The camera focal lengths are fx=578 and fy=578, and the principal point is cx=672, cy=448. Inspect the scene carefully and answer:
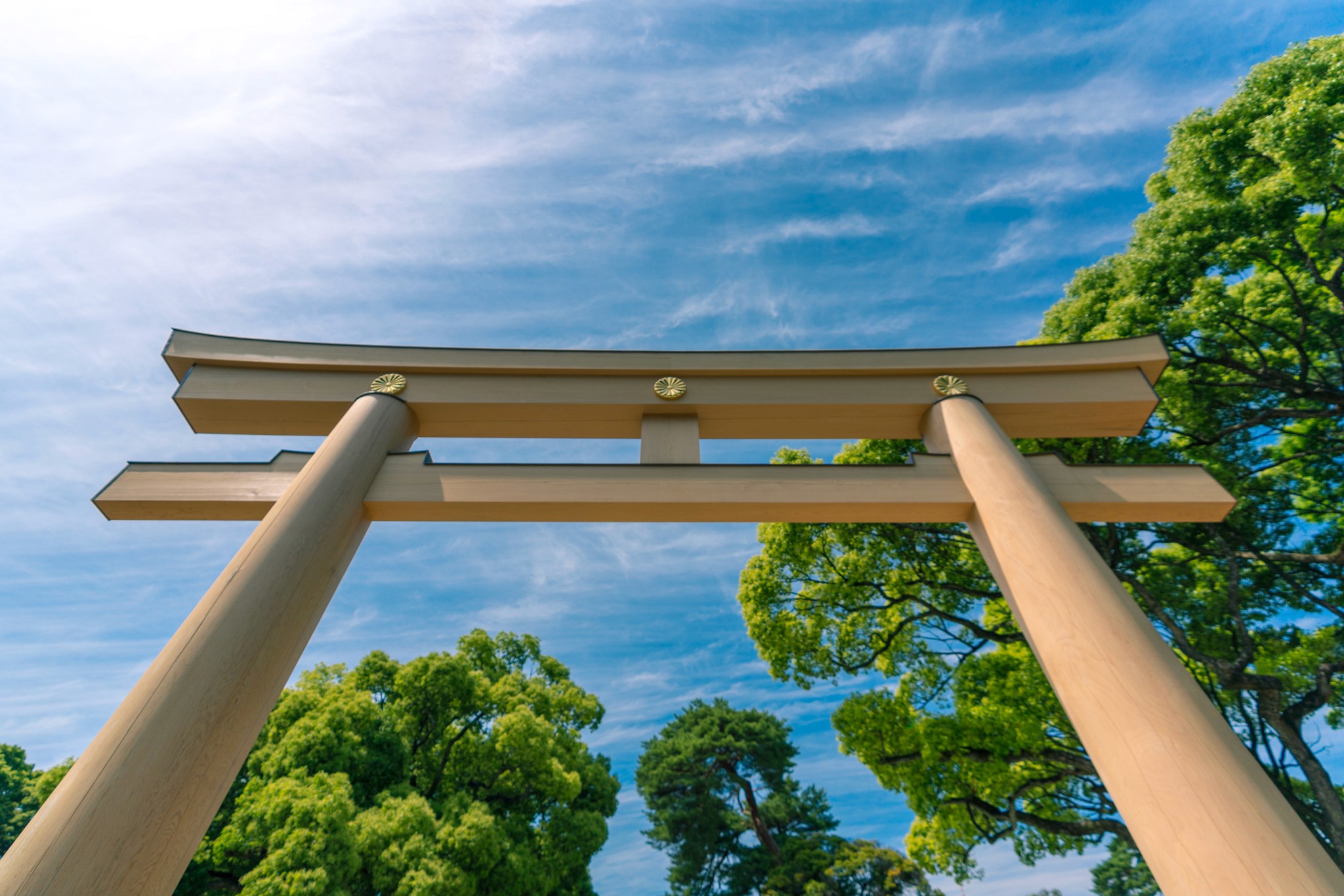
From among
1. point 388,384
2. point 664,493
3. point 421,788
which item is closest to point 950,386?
point 664,493

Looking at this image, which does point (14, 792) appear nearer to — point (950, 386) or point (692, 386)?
point (692, 386)

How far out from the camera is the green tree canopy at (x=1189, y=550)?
6.96 meters

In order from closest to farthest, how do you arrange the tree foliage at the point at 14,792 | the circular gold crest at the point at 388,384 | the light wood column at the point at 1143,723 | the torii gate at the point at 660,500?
the light wood column at the point at 1143,723, the torii gate at the point at 660,500, the circular gold crest at the point at 388,384, the tree foliage at the point at 14,792

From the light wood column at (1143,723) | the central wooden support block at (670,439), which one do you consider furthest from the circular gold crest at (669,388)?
the light wood column at (1143,723)

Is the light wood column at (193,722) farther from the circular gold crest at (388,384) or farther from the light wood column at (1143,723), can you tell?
the light wood column at (1143,723)

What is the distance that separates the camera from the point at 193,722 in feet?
6.35

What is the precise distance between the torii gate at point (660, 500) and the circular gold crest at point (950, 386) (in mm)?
25

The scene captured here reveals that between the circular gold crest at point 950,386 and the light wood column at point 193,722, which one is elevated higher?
the circular gold crest at point 950,386

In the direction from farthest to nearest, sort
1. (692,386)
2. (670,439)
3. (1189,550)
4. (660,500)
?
1. (1189,550)
2. (692,386)
3. (670,439)
4. (660,500)

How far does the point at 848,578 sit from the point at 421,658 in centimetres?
858

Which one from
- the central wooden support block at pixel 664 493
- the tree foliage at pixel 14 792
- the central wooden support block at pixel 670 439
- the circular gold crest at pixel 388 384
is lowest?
the central wooden support block at pixel 664 493

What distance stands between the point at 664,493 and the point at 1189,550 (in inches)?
366

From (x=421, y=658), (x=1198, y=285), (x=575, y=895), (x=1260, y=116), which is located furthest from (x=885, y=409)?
(x=575, y=895)

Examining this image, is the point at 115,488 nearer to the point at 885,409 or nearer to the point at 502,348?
the point at 502,348
